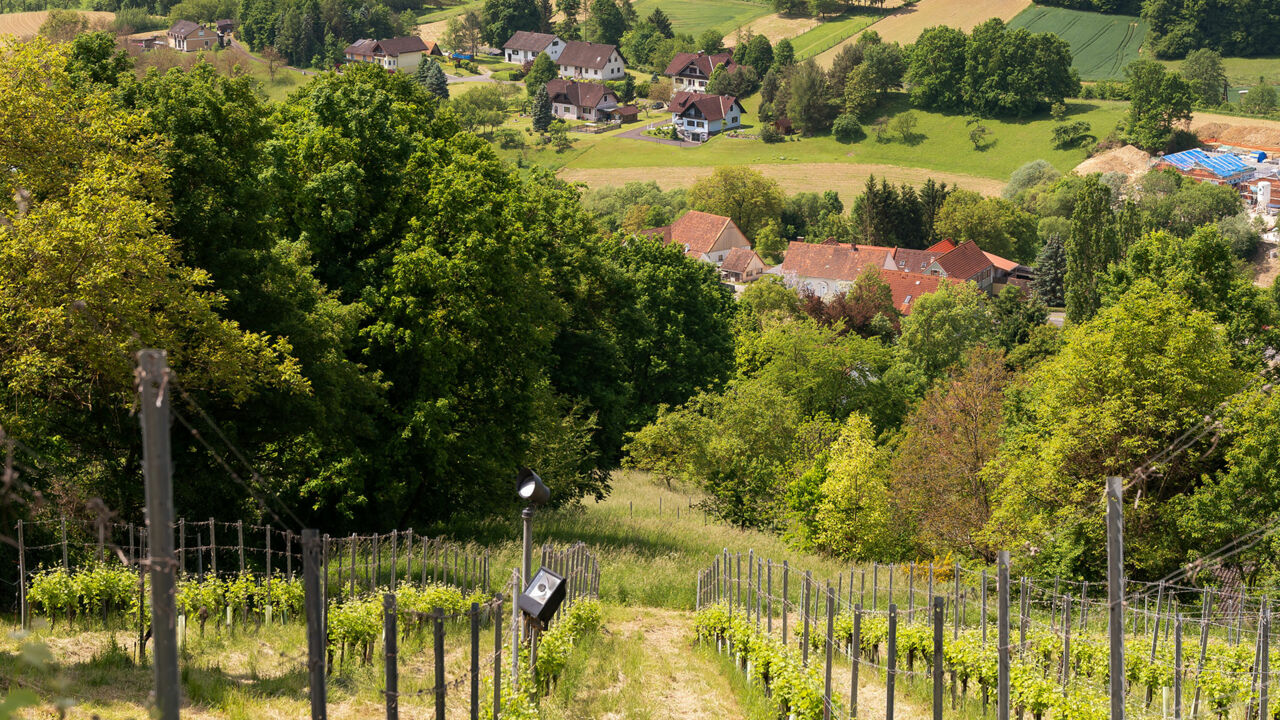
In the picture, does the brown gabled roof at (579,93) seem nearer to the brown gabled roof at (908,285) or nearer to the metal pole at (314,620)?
the brown gabled roof at (908,285)

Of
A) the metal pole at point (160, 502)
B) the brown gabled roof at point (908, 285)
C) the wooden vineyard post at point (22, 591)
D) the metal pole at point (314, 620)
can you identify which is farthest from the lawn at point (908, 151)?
the metal pole at point (160, 502)

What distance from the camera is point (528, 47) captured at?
158750 millimetres

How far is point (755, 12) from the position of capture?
17362cm

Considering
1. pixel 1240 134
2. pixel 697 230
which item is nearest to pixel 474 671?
pixel 697 230

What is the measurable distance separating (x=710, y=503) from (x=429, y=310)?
13.7 meters

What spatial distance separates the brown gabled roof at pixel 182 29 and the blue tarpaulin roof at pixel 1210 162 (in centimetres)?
10918

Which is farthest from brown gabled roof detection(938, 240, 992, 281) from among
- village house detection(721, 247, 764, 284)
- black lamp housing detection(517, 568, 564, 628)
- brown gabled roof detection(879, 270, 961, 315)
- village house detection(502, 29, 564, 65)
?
village house detection(502, 29, 564, 65)

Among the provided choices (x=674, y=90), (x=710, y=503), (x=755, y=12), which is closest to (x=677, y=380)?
(x=710, y=503)

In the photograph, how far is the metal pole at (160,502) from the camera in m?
4.81

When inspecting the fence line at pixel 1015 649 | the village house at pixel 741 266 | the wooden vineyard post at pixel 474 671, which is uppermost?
the wooden vineyard post at pixel 474 671

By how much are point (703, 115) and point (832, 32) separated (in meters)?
36.7

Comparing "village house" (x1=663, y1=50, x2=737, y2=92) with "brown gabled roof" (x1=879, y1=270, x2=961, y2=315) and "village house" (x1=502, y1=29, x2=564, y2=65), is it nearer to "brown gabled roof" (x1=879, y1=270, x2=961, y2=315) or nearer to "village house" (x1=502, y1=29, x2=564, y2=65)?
"village house" (x1=502, y1=29, x2=564, y2=65)

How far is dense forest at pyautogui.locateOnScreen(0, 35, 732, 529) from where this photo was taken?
15.9 metres

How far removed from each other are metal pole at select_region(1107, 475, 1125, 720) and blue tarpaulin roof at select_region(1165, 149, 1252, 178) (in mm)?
111225
